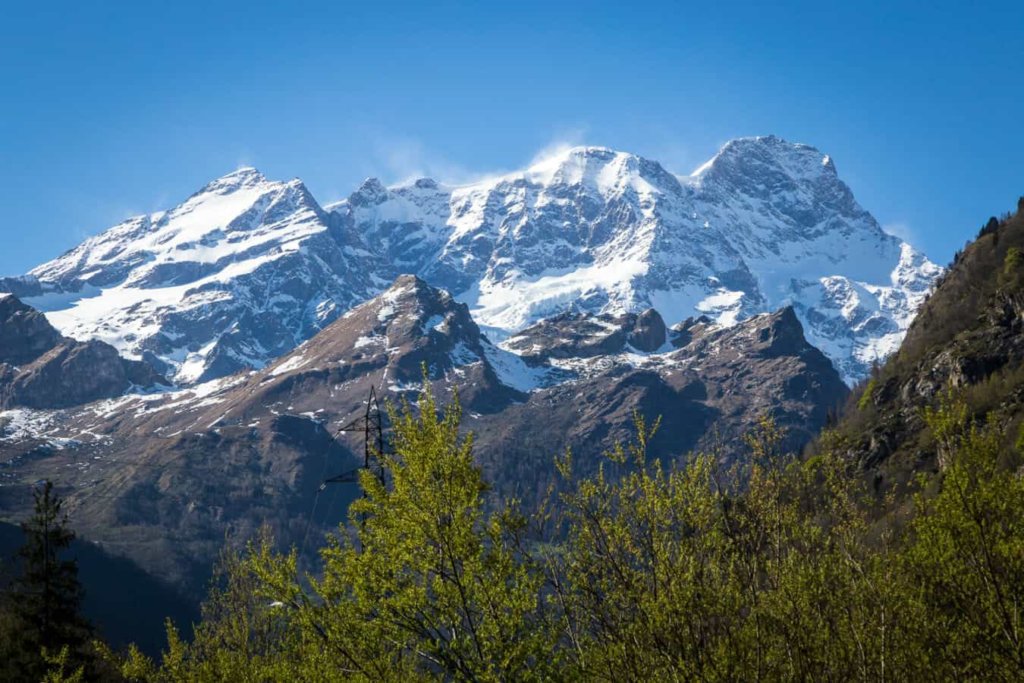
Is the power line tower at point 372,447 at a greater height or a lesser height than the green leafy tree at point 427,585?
greater

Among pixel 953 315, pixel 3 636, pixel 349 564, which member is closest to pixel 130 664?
pixel 349 564

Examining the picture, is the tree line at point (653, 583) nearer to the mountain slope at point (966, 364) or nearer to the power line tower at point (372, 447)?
the power line tower at point (372, 447)

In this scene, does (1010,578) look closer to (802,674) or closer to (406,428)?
(802,674)

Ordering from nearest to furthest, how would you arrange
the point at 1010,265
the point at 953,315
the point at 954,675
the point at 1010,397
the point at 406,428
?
1. the point at 954,675
2. the point at 406,428
3. the point at 1010,397
4. the point at 1010,265
5. the point at 953,315

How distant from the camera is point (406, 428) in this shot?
22656 millimetres

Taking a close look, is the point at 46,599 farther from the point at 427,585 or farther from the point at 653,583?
the point at 653,583

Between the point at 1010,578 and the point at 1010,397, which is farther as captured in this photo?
the point at 1010,397

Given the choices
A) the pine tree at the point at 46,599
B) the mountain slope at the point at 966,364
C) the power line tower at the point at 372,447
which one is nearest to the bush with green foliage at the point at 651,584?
the power line tower at the point at 372,447

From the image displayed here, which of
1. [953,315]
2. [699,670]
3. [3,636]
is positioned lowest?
[3,636]

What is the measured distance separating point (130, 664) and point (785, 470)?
61.0ft

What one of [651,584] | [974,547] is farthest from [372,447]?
[974,547]

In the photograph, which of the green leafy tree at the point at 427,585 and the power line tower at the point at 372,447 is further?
the power line tower at the point at 372,447

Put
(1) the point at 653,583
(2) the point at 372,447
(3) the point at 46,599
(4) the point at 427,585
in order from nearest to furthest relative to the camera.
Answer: (1) the point at 653,583
(4) the point at 427,585
(2) the point at 372,447
(3) the point at 46,599

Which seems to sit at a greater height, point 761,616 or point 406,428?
point 406,428
